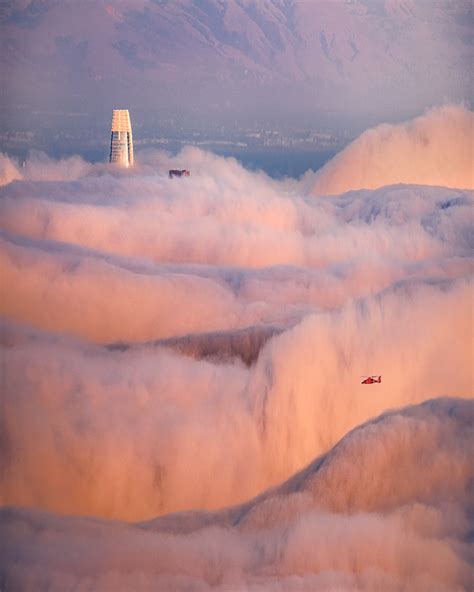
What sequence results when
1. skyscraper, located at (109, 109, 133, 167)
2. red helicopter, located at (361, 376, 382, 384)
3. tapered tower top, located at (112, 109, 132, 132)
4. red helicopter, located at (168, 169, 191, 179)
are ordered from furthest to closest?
red helicopter, located at (168, 169, 191, 179) < skyscraper, located at (109, 109, 133, 167) < tapered tower top, located at (112, 109, 132, 132) < red helicopter, located at (361, 376, 382, 384)

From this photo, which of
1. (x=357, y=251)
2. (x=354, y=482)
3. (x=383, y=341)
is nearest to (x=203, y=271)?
(x=357, y=251)

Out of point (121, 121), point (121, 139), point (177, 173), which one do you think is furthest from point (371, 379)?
point (177, 173)

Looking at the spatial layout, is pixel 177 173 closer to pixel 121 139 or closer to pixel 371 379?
pixel 121 139

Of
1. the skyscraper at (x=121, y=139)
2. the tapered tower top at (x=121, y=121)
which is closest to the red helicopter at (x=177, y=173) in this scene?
the skyscraper at (x=121, y=139)

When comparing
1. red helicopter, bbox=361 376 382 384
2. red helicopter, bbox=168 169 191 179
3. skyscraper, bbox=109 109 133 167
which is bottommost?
red helicopter, bbox=361 376 382 384

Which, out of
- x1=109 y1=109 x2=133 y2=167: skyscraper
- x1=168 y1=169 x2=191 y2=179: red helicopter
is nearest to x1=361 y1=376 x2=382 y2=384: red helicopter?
x1=109 y1=109 x2=133 y2=167: skyscraper

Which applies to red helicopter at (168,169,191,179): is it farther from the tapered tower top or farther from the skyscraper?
the tapered tower top

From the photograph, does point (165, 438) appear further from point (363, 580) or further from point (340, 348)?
point (363, 580)

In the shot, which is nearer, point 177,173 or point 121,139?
point 121,139
